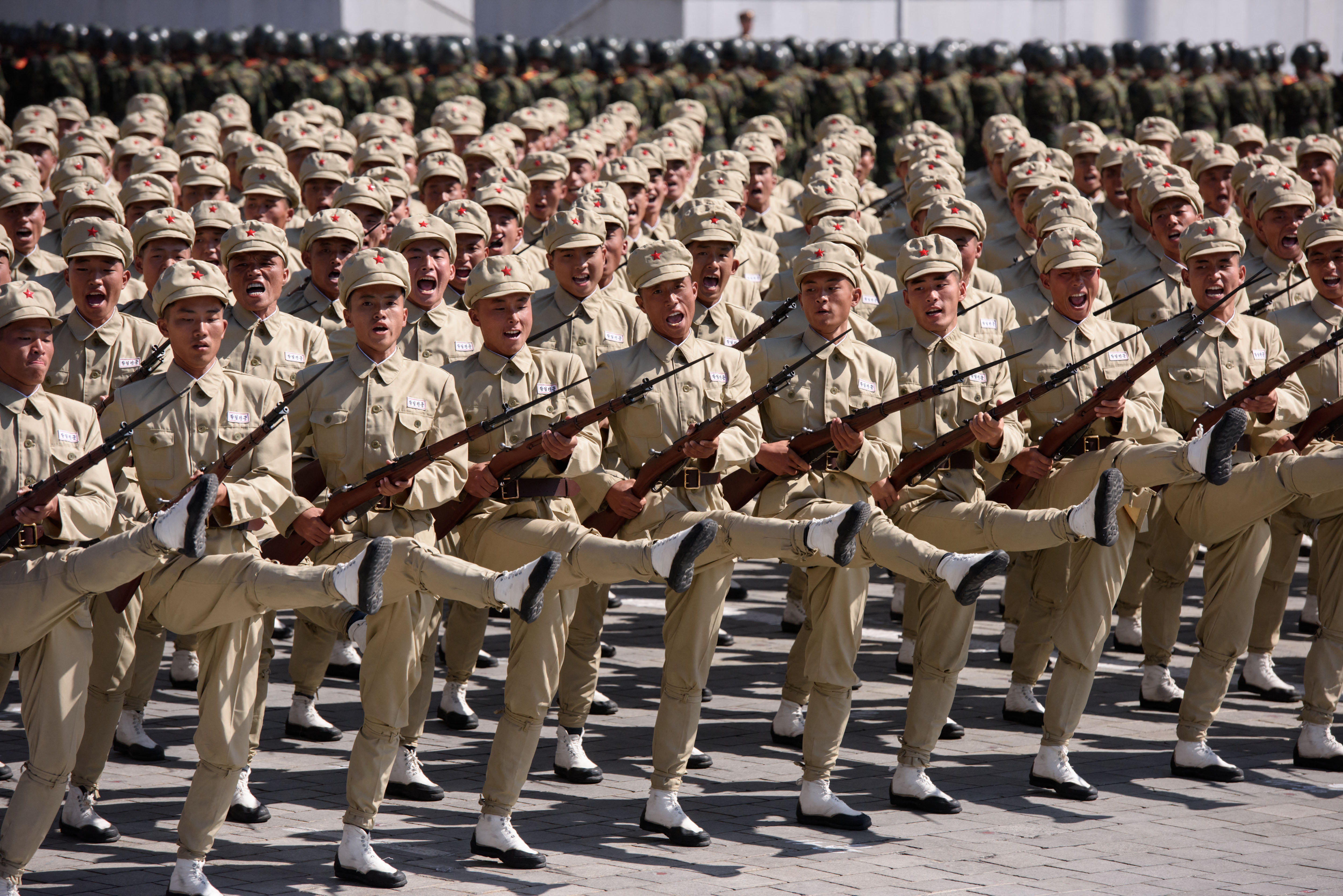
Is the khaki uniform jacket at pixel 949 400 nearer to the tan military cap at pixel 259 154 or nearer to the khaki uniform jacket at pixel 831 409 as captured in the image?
the khaki uniform jacket at pixel 831 409

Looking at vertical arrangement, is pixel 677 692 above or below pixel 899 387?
below

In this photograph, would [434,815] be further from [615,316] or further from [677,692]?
[615,316]

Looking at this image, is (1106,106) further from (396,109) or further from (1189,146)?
(396,109)

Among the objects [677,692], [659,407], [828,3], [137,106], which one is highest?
[828,3]

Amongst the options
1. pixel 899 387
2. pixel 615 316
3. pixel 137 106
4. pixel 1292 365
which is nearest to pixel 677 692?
pixel 899 387

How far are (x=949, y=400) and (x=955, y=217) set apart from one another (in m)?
2.19

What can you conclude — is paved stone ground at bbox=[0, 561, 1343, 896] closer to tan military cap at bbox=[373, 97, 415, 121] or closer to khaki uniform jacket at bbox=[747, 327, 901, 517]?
khaki uniform jacket at bbox=[747, 327, 901, 517]

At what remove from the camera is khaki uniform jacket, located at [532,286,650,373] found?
349 inches

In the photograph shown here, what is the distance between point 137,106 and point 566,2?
14901mm

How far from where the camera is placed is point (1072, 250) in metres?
8.37

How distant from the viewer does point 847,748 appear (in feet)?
27.6

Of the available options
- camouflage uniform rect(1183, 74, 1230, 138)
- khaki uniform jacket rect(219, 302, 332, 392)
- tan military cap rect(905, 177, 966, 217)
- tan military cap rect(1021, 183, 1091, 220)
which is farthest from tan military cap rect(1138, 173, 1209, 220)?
camouflage uniform rect(1183, 74, 1230, 138)

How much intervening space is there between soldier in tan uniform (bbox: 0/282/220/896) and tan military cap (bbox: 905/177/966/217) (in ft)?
19.4

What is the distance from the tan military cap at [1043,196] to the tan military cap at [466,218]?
321 centimetres
